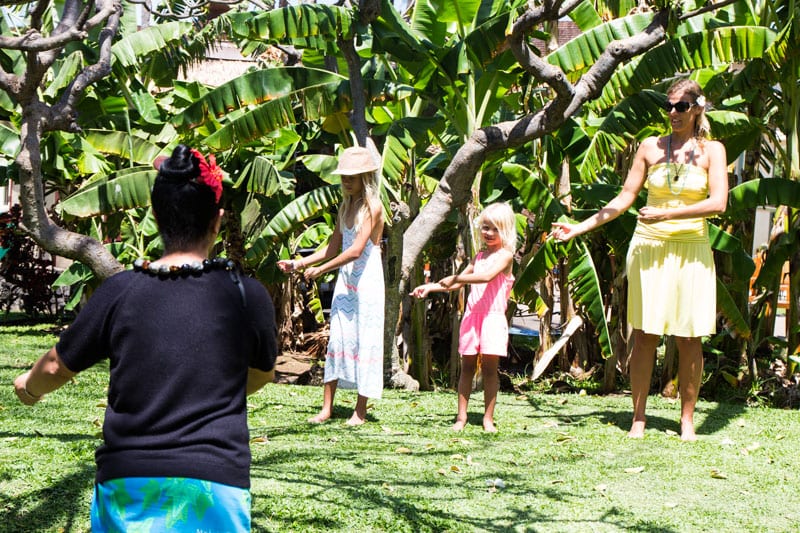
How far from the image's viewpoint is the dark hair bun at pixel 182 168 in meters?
2.48

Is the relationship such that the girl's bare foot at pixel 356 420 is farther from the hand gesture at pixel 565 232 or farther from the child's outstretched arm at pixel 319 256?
the hand gesture at pixel 565 232

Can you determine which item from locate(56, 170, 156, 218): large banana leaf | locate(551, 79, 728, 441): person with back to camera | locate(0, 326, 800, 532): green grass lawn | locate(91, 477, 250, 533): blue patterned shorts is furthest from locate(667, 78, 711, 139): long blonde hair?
locate(56, 170, 156, 218): large banana leaf

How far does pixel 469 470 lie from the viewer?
16.5 feet

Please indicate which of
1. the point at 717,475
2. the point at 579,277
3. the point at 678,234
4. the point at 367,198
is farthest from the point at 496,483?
the point at 579,277

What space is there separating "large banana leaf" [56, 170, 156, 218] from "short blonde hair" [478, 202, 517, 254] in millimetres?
4823

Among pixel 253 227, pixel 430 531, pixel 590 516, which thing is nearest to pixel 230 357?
pixel 430 531

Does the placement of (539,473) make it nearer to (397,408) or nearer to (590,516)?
(590,516)

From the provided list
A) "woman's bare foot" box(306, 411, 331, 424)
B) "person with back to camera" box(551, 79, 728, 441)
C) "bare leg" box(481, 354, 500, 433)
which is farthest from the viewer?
"woman's bare foot" box(306, 411, 331, 424)

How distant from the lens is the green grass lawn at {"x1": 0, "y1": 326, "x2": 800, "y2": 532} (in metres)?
4.19

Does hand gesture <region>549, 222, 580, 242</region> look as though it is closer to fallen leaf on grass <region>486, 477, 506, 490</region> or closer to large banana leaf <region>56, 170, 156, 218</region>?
fallen leaf on grass <region>486, 477, 506, 490</region>

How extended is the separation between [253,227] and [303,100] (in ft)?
10.5

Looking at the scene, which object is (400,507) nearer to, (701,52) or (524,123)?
(524,123)

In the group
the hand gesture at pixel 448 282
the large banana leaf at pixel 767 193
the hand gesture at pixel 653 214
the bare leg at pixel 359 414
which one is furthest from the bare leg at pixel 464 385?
the large banana leaf at pixel 767 193

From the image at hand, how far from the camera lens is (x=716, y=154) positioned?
5.65 m
